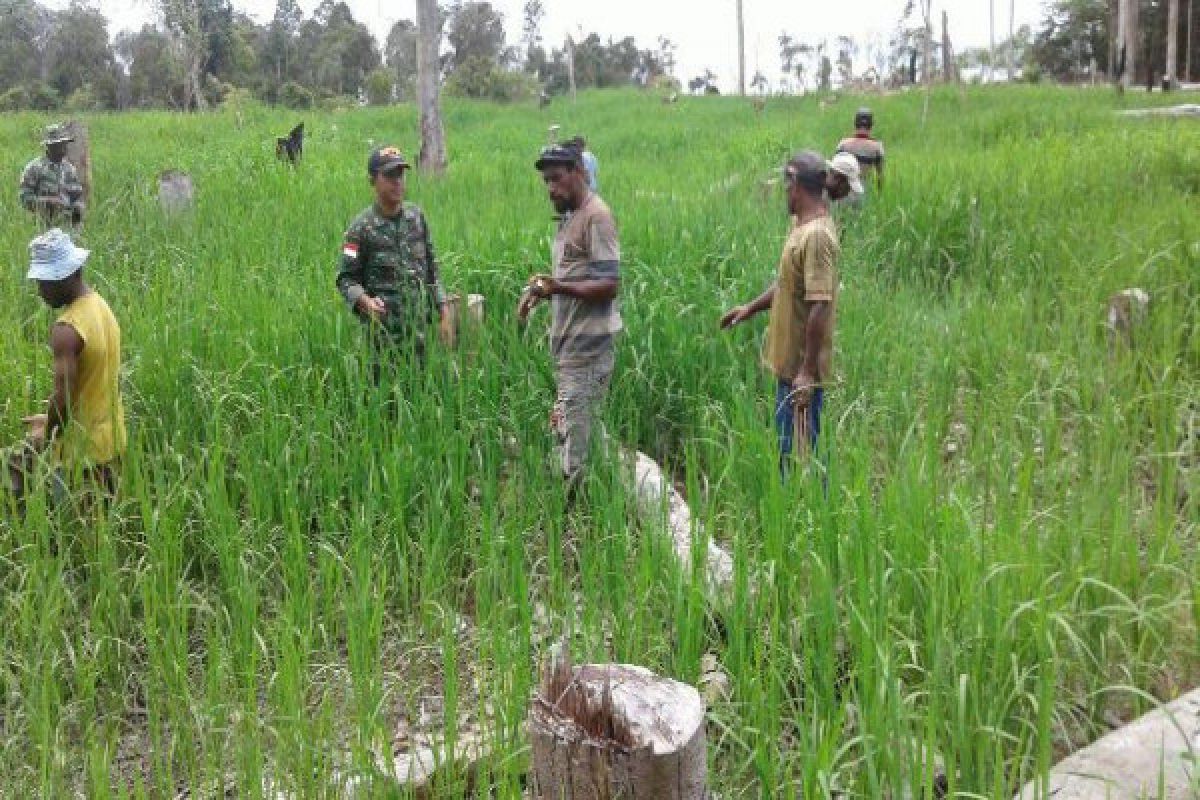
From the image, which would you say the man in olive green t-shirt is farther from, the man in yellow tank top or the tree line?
the tree line

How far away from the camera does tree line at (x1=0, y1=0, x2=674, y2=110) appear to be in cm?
3212

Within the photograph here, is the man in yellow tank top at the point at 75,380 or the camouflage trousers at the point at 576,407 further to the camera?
the camouflage trousers at the point at 576,407

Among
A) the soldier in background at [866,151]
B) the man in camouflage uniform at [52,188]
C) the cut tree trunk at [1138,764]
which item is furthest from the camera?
the soldier in background at [866,151]

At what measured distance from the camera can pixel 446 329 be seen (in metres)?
5.04

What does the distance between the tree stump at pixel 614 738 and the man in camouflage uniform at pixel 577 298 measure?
2.12 metres

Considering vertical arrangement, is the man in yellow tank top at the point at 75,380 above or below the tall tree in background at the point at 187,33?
below

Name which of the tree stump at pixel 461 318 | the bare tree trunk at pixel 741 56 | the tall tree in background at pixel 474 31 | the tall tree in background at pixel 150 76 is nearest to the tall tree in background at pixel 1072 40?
the bare tree trunk at pixel 741 56

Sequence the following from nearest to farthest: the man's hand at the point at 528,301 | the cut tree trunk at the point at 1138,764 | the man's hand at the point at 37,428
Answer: the cut tree trunk at the point at 1138,764, the man's hand at the point at 37,428, the man's hand at the point at 528,301

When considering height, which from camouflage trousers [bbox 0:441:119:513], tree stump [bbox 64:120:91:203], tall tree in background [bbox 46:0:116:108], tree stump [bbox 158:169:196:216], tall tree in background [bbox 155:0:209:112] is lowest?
camouflage trousers [bbox 0:441:119:513]

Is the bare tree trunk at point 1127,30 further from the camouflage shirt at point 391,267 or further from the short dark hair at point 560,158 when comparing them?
the short dark hair at point 560,158

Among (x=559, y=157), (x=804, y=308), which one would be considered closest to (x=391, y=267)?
(x=559, y=157)

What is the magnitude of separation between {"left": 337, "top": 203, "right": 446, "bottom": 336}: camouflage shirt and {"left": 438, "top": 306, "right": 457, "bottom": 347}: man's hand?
5 centimetres

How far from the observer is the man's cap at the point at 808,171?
169 inches

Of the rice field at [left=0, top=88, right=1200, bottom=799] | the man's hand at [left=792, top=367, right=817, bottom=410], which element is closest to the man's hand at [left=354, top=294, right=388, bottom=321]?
the rice field at [left=0, top=88, right=1200, bottom=799]
